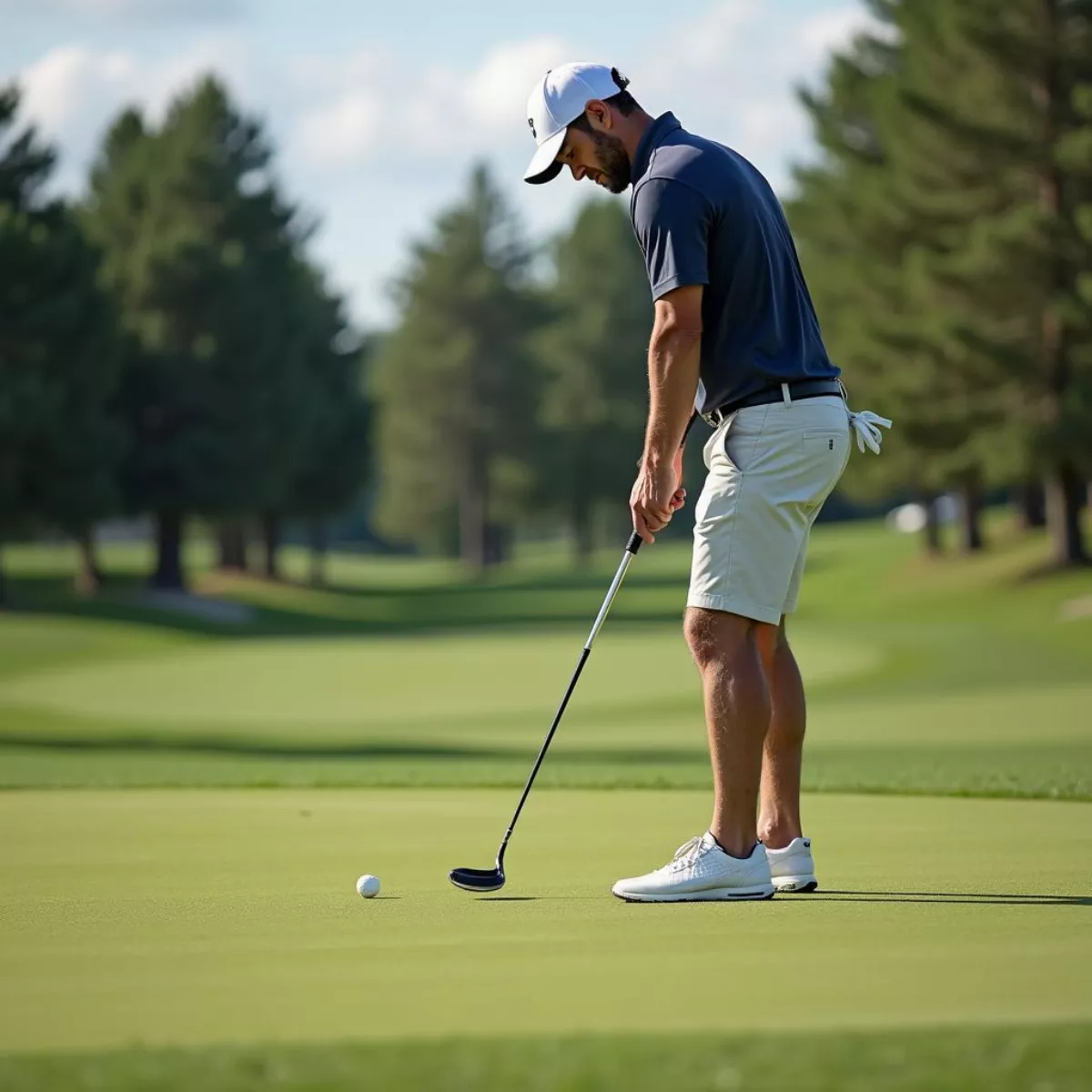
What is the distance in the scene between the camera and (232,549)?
56.0 meters

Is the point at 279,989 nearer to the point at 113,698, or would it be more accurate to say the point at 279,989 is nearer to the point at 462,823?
the point at 462,823

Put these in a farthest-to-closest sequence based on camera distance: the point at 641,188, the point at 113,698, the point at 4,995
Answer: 1. the point at 113,698
2. the point at 641,188
3. the point at 4,995

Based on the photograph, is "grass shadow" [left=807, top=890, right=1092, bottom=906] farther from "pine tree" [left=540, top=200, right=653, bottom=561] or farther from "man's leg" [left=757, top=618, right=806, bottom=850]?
"pine tree" [left=540, top=200, right=653, bottom=561]

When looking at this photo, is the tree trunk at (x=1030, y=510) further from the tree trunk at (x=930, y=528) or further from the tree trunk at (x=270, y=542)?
the tree trunk at (x=270, y=542)

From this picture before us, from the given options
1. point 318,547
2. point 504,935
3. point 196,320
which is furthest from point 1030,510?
point 504,935

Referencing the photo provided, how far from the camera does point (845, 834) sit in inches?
243

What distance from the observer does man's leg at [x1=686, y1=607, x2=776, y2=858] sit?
15.9ft

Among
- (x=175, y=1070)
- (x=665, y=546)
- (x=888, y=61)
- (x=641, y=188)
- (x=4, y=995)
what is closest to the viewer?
(x=175, y=1070)

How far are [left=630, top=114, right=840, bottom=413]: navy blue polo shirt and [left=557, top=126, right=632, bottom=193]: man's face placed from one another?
0.21 ft

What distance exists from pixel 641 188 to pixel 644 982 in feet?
7.46

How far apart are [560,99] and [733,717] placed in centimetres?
167

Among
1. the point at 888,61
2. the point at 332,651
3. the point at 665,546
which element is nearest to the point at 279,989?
the point at 332,651

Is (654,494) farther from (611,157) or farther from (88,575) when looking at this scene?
(88,575)

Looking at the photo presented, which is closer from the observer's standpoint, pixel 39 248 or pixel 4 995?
pixel 4 995
